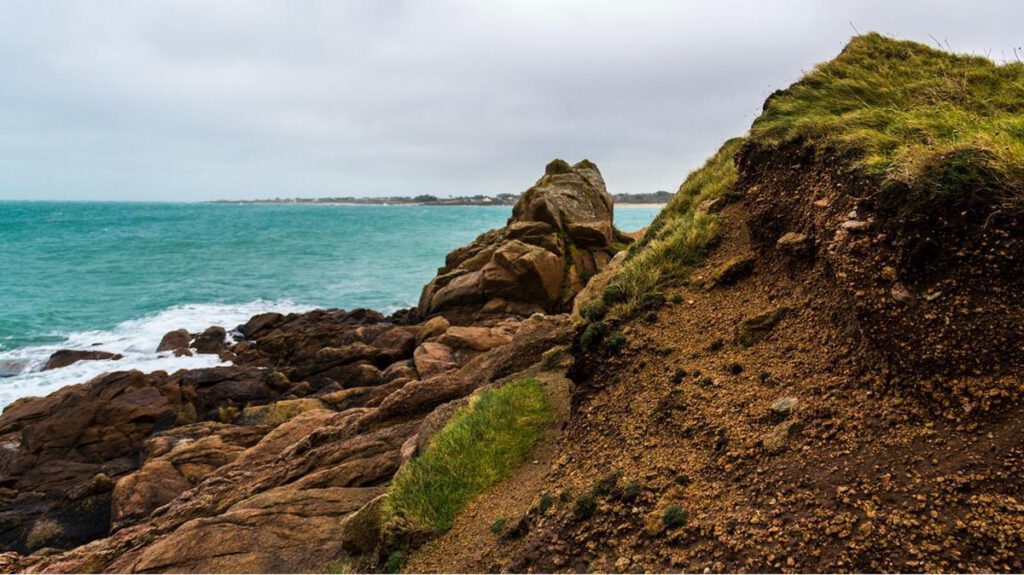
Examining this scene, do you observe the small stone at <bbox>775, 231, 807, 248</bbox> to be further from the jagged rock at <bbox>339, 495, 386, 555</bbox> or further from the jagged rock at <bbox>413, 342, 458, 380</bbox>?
the jagged rock at <bbox>413, 342, 458, 380</bbox>

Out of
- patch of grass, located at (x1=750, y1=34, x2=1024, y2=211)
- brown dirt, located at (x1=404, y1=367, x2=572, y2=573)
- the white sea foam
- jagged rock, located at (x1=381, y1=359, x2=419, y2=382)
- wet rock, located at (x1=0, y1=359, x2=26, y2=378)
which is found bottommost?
wet rock, located at (x1=0, y1=359, x2=26, y2=378)

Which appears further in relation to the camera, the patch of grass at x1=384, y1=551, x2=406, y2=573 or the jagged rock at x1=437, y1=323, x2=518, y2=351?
the jagged rock at x1=437, y1=323, x2=518, y2=351

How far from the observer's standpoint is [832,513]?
566 centimetres

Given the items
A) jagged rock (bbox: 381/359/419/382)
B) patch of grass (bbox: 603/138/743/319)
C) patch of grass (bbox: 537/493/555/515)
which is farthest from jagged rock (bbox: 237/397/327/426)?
patch of grass (bbox: 537/493/555/515)

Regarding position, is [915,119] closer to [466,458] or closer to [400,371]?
[466,458]

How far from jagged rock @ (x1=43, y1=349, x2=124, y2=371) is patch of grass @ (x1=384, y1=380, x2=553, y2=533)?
28.6 m

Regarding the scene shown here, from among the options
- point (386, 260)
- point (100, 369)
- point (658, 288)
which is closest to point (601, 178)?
point (658, 288)

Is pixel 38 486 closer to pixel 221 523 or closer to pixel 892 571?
pixel 221 523

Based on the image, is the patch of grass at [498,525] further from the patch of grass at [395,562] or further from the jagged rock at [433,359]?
the jagged rock at [433,359]

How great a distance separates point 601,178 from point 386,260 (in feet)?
132

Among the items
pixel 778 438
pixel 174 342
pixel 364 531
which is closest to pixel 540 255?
pixel 364 531

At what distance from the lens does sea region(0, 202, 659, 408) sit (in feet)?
105

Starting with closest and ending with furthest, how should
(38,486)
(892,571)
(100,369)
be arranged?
1. (892,571)
2. (38,486)
3. (100,369)

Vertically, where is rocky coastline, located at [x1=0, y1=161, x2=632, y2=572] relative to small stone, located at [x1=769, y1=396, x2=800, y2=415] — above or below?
below
